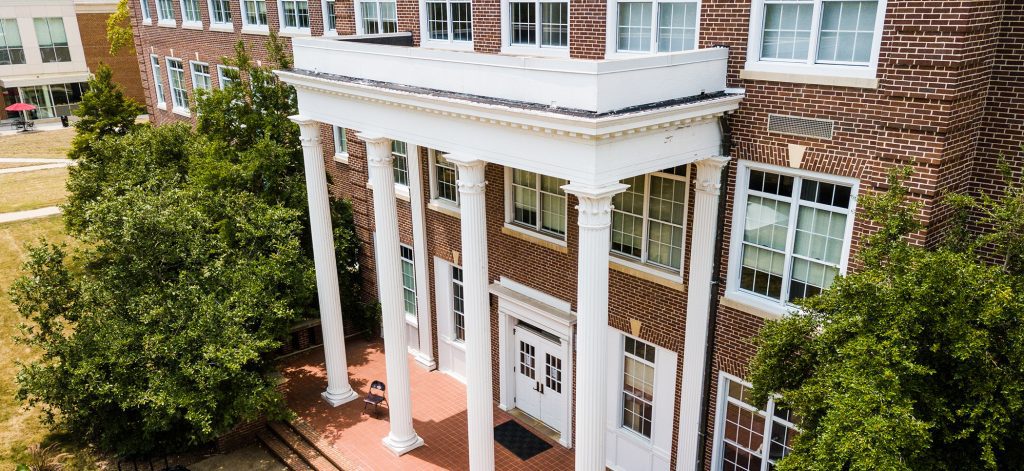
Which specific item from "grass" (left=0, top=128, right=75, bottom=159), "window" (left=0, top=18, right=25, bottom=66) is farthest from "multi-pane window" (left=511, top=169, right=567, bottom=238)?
"window" (left=0, top=18, right=25, bottom=66)

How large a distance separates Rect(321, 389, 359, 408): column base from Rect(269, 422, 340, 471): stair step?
1.17m

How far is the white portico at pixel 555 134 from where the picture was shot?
9453 millimetres

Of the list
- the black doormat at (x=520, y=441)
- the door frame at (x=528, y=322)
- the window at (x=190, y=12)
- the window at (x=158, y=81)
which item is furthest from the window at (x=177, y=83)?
the black doormat at (x=520, y=441)

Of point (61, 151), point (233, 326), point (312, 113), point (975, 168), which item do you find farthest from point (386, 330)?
point (61, 151)

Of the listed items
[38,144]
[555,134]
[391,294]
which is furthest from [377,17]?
[38,144]

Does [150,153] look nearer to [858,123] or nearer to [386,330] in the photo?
[386,330]

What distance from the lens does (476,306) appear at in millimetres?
12219

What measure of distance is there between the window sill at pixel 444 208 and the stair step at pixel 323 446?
574cm

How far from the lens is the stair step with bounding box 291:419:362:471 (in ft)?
49.5

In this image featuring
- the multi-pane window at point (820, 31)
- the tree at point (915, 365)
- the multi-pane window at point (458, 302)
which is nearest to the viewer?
the tree at point (915, 365)

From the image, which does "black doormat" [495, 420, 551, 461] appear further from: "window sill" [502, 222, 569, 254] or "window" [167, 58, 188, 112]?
"window" [167, 58, 188, 112]

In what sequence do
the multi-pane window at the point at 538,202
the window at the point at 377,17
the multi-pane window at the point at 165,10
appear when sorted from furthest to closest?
the multi-pane window at the point at 165,10, the window at the point at 377,17, the multi-pane window at the point at 538,202

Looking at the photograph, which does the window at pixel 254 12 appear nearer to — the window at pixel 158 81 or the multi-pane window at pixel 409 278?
the multi-pane window at pixel 409 278

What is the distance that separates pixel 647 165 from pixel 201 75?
23305 mm
